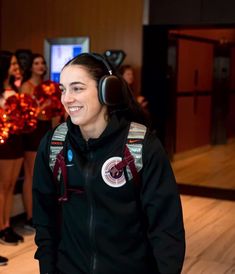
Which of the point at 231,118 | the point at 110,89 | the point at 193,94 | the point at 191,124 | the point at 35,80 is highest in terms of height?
the point at 110,89

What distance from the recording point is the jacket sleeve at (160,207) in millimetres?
1363

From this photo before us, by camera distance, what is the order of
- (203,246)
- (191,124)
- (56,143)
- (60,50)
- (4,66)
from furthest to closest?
(191,124) < (60,50) < (203,246) < (4,66) < (56,143)

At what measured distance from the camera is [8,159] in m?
3.98

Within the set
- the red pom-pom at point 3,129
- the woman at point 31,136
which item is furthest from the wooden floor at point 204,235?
the red pom-pom at point 3,129

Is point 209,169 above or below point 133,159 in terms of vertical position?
below

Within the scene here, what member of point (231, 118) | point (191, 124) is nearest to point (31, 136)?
point (191, 124)

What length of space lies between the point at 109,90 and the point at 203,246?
3.10 m

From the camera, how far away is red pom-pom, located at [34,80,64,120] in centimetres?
436

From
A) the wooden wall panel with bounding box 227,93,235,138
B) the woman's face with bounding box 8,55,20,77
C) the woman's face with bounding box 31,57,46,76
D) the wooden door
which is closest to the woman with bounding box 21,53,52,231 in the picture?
the woman's face with bounding box 31,57,46,76

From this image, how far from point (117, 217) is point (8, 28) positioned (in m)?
6.37

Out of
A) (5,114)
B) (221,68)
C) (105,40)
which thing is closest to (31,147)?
(5,114)

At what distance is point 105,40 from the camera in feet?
22.1

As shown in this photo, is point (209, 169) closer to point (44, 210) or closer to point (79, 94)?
point (44, 210)

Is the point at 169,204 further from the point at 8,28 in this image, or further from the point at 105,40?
the point at 8,28
